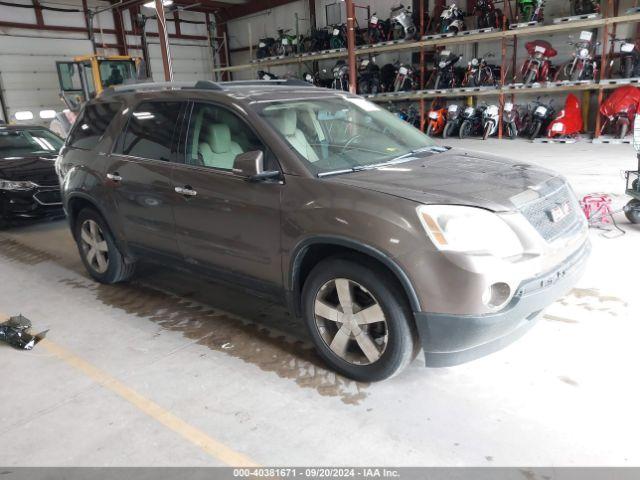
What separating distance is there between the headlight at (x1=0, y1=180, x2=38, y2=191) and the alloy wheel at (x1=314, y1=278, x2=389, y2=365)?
534 centimetres

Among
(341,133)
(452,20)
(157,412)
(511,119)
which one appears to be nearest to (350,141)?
(341,133)

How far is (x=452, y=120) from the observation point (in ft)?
43.9

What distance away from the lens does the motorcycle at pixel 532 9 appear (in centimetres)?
1213

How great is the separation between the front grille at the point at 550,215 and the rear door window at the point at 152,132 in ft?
7.54

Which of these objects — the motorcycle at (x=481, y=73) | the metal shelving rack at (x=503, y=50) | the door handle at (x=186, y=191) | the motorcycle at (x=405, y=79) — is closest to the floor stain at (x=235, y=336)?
the door handle at (x=186, y=191)

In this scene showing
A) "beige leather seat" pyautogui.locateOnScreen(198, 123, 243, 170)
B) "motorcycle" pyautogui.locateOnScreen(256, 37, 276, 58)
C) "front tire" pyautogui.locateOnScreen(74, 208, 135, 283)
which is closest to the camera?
"beige leather seat" pyautogui.locateOnScreen(198, 123, 243, 170)

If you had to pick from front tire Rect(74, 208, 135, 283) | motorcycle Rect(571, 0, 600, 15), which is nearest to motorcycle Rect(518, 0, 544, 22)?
motorcycle Rect(571, 0, 600, 15)

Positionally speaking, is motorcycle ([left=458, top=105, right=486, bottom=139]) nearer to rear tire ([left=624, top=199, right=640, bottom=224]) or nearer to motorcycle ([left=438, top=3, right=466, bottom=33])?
motorcycle ([left=438, top=3, right=466, bottom=33])

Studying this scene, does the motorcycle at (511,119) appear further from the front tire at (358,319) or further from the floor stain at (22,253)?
the front tire at (358,319)

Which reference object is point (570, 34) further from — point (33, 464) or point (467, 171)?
point (33, 464)

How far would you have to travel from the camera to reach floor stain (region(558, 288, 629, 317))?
11.4 feet

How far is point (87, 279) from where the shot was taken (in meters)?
4.66

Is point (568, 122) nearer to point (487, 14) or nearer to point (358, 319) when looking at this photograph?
point (487, 14)

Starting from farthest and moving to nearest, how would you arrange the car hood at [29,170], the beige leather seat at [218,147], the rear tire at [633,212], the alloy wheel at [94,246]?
1. the car hood at [29,170]
2. the rear tire at [633,212]
3. the alloy wheel at [94,246]
4. the beige leather seat at [218,147]
